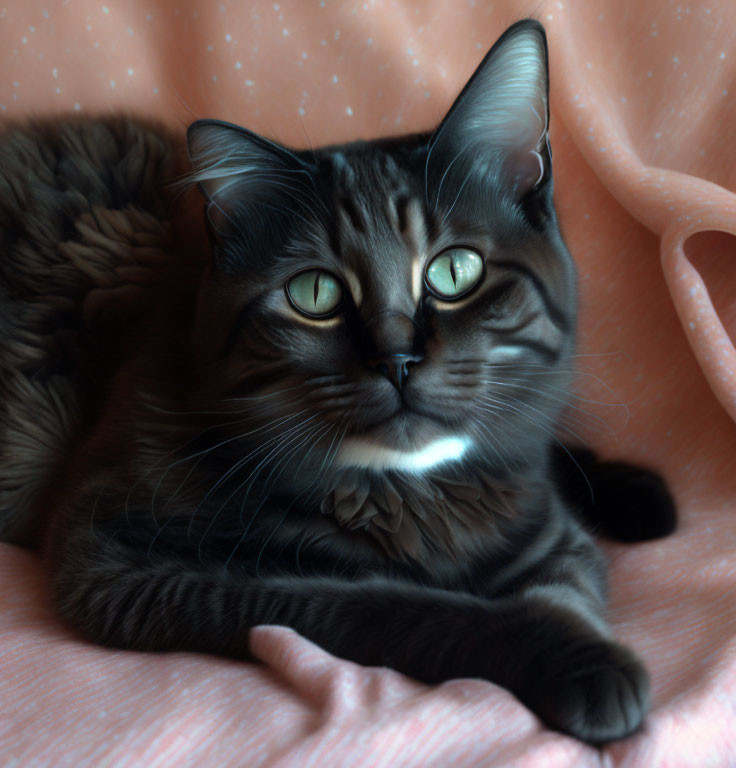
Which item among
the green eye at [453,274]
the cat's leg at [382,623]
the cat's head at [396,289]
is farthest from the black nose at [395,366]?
the cat's leg at [382,623]

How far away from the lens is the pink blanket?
1.04 m

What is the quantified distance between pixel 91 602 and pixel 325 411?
1.17ft

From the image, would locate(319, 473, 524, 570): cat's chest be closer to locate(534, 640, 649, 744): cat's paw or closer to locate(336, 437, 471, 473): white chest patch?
locate(336, 437, 471, 473): white chest patch

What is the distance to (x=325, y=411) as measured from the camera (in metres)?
0.89

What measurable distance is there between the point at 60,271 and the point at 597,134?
93 centimetres

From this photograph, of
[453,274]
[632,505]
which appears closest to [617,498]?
[632,505]

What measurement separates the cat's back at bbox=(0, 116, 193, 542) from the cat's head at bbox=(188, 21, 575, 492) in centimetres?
35

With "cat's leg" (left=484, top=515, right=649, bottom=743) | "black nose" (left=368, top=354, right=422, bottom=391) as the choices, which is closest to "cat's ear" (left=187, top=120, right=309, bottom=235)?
"black nose" (left=368, top=354, right=422, bottom=391)

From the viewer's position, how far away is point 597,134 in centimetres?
137

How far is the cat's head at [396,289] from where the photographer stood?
0.89 metres

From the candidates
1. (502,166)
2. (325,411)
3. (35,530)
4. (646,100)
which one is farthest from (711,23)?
(35,530)

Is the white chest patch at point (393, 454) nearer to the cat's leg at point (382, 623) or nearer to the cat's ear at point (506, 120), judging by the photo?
the cat's leg at point (382, 623)

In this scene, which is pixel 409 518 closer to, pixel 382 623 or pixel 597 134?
pixel 382 623

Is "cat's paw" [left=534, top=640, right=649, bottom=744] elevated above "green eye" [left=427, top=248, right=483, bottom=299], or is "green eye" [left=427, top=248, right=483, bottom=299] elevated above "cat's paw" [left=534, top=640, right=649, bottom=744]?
"green eye" [left=427, top=248, right=483, bottom=299]
